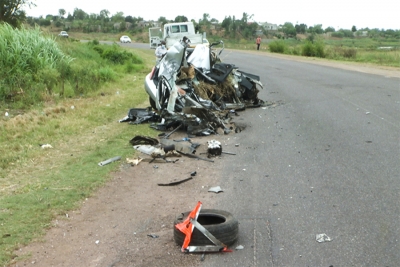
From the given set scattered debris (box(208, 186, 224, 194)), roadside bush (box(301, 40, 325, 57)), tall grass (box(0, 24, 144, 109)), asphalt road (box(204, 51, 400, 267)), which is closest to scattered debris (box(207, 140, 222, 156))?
asphalt road (box(204, 51, 400, 267))

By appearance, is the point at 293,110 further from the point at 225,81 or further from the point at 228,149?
the point at 228,149

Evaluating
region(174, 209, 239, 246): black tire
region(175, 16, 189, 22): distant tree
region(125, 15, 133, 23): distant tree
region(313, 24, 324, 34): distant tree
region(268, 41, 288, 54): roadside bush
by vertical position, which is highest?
region(174, 209, 239, 246): black tire

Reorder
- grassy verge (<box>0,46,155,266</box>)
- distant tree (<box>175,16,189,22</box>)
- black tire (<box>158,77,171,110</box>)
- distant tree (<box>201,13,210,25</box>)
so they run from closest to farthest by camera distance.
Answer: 1. grassy verge (<box>0,46,155,266</box>)
2. black tire (<box>158,77,171,110</box>)
3. distant tree (<box>175,16,189,22</box>)
4. distant tree (<box>201,13,210,25</box>)

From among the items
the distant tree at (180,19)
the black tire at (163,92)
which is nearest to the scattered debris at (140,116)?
the black tire at (163,92)

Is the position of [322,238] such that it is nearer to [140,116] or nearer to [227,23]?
[140,116]

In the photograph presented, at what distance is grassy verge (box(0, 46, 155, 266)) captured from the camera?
18.2ft

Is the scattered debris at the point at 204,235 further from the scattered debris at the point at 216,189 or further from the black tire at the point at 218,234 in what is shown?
the scattered debris at the point at 216,189

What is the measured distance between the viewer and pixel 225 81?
13.1 metres

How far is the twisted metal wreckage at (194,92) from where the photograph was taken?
411 inches

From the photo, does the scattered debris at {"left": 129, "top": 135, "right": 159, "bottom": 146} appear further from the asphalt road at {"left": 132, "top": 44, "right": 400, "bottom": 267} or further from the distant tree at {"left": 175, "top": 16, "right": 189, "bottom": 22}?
the distant tree at {"left": 175, "top": 16, "right": 189, "bottom": 22}

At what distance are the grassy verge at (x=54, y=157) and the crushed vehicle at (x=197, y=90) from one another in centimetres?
82

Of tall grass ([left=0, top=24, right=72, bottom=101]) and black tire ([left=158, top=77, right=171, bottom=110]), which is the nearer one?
black tire ([left=158, top=77, right=171, bottom=110])

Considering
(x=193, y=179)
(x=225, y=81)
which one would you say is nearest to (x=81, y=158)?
(x=193, y=179)

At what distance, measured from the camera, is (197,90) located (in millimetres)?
12188
